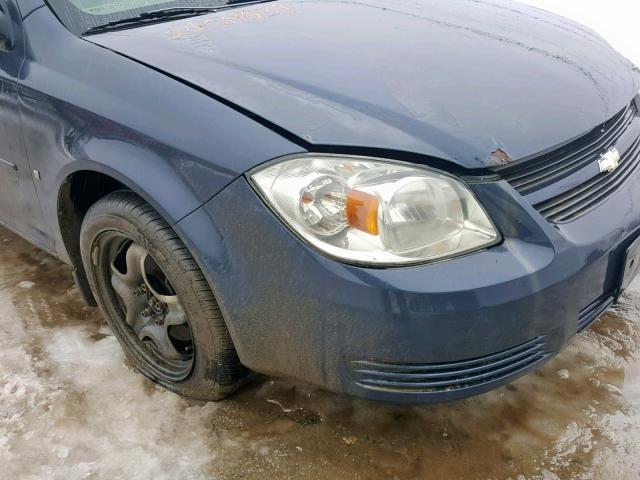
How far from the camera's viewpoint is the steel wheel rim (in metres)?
1.97

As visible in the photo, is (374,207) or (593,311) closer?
(374,207)

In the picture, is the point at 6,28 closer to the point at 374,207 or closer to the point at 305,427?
the point at 374,207

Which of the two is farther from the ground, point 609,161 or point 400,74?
point 400,74

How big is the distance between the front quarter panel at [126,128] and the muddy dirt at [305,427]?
25.5 inches

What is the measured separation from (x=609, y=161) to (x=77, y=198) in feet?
5.73

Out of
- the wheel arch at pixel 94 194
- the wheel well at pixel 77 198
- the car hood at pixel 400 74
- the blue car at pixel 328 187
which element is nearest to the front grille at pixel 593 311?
the blue car at pixel 328 187

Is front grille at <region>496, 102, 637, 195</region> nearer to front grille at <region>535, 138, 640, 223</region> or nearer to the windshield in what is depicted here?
front grille at <region>535, 138, 640, 223</region>

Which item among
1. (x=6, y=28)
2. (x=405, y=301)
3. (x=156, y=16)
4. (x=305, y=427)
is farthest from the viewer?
(x=156, y=16)

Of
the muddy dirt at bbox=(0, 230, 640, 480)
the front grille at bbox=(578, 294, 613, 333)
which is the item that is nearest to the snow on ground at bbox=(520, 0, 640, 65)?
the muddy dirt at bbox=(0, 230, 640, 480)

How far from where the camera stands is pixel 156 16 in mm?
2205

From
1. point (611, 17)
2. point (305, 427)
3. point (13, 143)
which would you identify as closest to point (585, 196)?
point (305, 427)

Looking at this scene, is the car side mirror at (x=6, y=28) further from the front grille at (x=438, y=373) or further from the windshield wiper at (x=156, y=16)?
the front grille at (x=438, y=373)

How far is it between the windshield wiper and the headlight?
0.97m

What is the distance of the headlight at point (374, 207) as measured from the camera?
1.45 m
